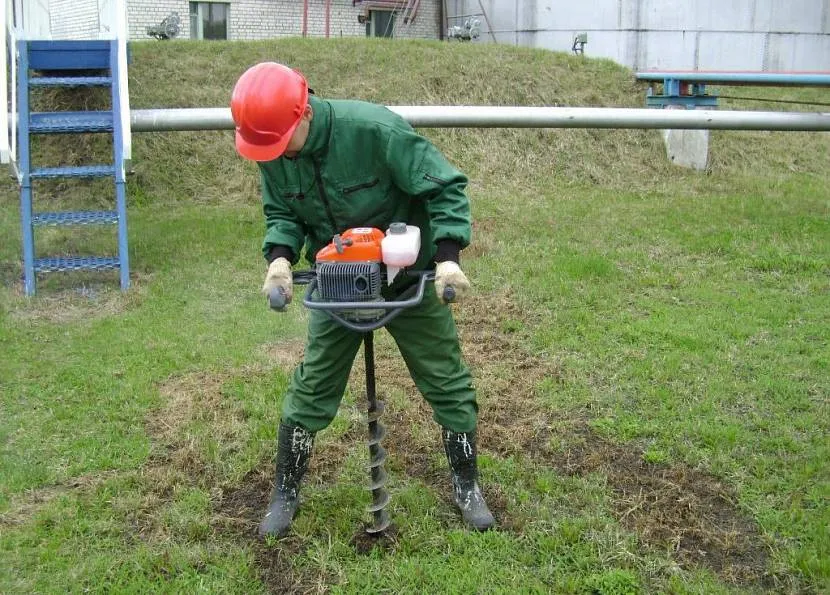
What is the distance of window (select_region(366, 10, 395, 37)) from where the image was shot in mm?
18391

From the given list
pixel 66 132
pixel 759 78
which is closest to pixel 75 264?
pixel 66 132

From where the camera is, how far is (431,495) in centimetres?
364

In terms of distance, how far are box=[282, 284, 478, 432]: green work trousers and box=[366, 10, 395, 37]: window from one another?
52.7 feet

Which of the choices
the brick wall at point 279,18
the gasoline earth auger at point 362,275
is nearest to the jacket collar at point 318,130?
the gasoline earth auger at point 362,275

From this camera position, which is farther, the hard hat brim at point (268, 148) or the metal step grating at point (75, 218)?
the metal step grating at point (75, 218)

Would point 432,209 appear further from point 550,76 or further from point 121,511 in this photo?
point 550,76

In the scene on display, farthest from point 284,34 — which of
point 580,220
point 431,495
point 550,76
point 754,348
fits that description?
point 431,495

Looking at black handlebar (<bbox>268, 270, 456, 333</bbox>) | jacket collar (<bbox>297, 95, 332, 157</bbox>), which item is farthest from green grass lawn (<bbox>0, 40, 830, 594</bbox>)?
jacket collar (<bbox>297, 95, 332, 157</bbox>)

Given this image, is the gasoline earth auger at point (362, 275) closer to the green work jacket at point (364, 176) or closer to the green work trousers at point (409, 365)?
the green work jacket at point (364, 176)

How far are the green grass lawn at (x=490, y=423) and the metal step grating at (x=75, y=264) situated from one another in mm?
167

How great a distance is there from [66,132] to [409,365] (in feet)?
16.3

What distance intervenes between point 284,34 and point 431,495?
1490 centimetres

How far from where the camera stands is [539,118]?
316 inches

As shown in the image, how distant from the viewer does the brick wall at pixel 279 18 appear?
1593 cm
